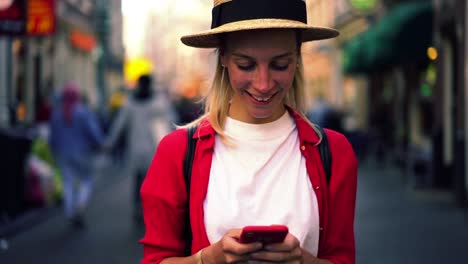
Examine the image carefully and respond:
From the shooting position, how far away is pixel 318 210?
2.64 m

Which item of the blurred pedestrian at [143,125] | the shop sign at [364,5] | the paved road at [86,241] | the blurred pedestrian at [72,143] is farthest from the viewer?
the shop sign at [364,5]

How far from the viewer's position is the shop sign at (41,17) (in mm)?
17375

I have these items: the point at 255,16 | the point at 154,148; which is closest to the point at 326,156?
the point at 255,16

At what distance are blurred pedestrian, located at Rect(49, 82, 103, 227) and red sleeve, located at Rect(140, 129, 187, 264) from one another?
28.9 feet

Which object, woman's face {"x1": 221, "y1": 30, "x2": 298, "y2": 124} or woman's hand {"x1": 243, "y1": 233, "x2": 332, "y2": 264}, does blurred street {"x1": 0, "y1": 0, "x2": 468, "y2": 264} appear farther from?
woman's hand {"x1": 243, "y1": 233, "x2": 332, "y2": 264}

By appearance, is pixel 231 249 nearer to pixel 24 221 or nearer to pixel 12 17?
pixel 12 17

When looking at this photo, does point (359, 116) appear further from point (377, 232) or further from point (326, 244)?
point (326, 244)

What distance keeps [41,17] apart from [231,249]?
1575cm

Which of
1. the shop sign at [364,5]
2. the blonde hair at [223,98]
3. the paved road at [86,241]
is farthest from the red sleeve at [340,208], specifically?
the shop sign at [364,5]

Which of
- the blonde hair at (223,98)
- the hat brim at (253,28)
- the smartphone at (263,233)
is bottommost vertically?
the smartphone at (263,233)

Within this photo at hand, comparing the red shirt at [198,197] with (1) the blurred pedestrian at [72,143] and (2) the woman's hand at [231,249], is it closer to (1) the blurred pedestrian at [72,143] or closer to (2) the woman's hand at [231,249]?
(2) the woman's hand at [231,249]

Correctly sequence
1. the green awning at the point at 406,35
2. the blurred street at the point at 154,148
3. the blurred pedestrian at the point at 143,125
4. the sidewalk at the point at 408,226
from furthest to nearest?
the green awning at the point at 406,35 < the blurred pedestrian at the point at 143,125 < the blurred street at the point at 154,148 < the sidewalk at the point at 408,226

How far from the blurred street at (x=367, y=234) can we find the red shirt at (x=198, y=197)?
5.73 metres

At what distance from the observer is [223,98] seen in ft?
9.06
